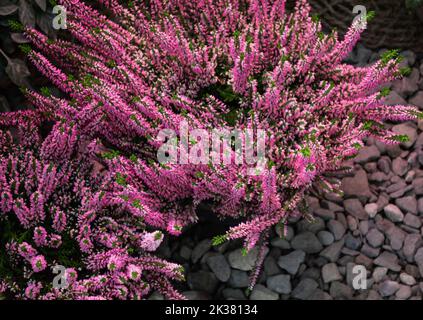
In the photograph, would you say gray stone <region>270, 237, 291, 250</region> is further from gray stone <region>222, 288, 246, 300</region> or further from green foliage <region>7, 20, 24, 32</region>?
green foliage <region>7, 20, 24, 32</region>

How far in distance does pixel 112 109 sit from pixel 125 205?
1.16 feet

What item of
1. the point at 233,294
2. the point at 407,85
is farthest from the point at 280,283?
the point at 407,85

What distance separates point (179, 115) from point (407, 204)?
3.73 feet

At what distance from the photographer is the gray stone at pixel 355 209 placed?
96.7 inches

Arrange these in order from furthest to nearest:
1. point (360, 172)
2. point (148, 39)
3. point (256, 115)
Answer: point (360, 172), point (148, 39), point (256, 115)

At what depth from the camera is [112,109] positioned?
6.66 ft

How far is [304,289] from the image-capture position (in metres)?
2.27

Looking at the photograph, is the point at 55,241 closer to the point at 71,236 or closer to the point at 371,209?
the point at 71,236

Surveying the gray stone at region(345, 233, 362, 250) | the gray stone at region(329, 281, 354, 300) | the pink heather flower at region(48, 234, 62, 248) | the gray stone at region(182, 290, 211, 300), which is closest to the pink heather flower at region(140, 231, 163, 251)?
the pink heather flower at region(48, 234, 62, 248)

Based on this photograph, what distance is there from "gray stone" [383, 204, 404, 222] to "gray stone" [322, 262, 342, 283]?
356mm

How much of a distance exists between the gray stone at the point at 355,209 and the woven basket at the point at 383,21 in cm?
96

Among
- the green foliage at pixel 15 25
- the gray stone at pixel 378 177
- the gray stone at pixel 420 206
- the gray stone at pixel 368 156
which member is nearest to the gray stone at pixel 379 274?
the gray stone at pixel 420 206
